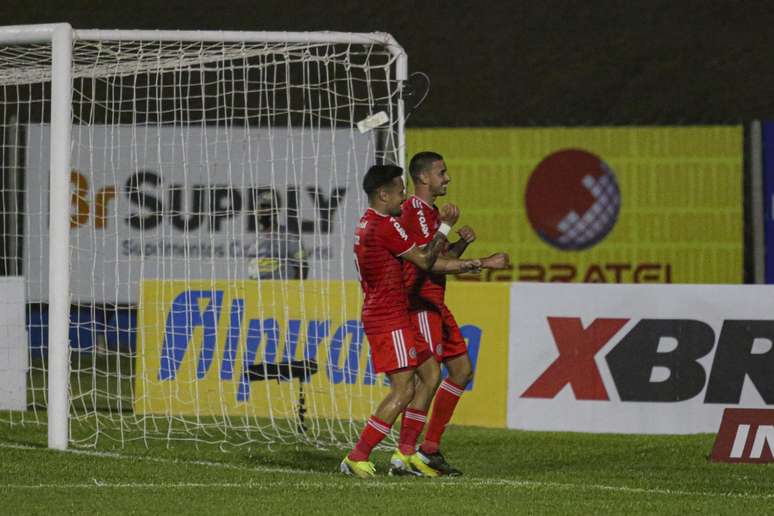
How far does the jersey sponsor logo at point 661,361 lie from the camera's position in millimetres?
11977

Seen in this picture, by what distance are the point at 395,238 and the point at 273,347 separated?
4.14 m

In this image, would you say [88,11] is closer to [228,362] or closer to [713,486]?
[228,362]

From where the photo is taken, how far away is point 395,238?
895 centimetres

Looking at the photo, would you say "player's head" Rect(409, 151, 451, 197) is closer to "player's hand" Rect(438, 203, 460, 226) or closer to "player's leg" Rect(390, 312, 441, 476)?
"player's hand" Rect(438, 203, 460, 226)

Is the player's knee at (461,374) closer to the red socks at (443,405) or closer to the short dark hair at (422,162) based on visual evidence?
the red socks at (443,405)

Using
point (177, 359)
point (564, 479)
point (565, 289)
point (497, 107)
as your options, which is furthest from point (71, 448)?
point (497, 107)

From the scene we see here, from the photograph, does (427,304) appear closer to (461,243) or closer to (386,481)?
(461,243)

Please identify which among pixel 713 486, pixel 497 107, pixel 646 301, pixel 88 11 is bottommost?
pixel 713 486

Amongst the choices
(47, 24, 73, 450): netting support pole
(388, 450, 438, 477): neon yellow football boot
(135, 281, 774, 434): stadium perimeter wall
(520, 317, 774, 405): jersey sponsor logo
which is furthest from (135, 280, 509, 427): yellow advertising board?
(388, 450, 438, 477): neon yellow football boot

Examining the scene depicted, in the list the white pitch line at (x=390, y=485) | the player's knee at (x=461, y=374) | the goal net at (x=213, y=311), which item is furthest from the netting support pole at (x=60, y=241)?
the player's knee at (x=461, y=374)

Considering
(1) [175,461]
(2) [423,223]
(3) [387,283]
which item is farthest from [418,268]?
(1) [175,461]

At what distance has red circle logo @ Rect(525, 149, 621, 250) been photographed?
2091cm

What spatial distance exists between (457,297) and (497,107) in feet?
36.5

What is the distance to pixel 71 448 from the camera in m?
10.4
